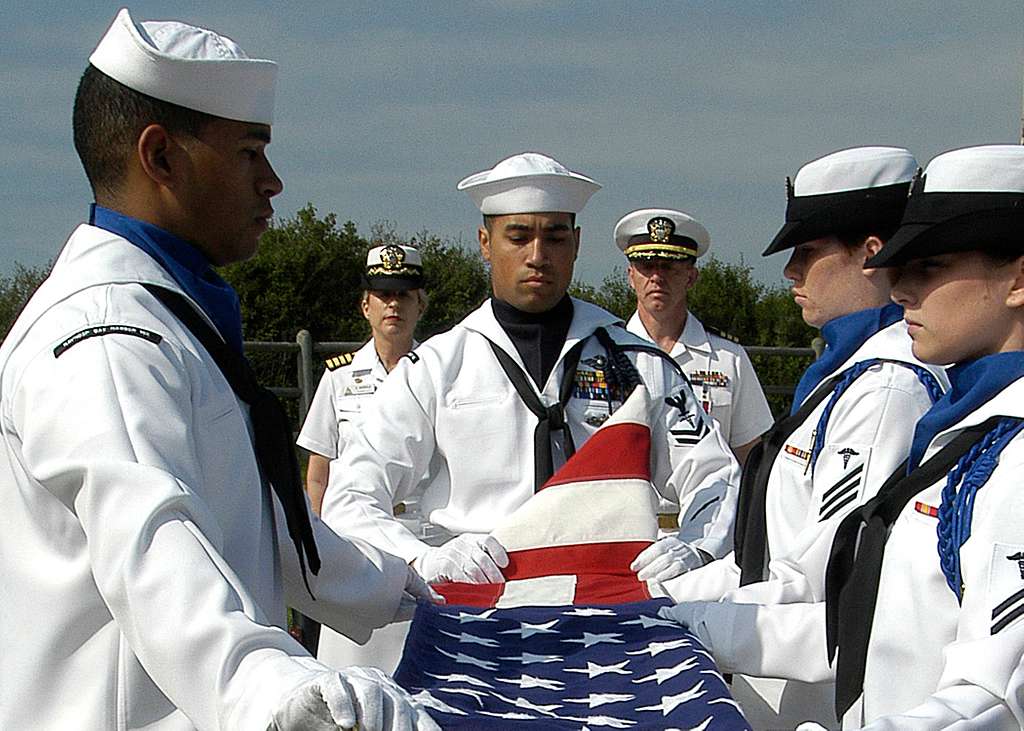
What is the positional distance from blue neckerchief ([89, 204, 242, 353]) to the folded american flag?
846 millimetres

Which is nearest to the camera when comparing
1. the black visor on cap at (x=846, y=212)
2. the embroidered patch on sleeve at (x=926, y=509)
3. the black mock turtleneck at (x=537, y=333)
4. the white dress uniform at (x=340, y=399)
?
the embroidered patch on sleeve at (x=926, y=509)

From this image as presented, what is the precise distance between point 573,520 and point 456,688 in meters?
1.24

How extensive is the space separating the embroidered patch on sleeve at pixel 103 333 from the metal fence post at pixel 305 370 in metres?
9.70

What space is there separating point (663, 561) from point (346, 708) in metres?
2.38

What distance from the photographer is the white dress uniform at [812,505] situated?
3227 mm

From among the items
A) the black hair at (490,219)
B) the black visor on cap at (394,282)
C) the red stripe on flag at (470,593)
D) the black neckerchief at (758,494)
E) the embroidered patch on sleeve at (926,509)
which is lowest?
the red stripe on flag at (470,593)

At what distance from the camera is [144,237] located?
2531 mm

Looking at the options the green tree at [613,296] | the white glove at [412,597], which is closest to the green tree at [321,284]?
the green tree at [613,296]

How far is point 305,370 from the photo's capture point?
12.0 m

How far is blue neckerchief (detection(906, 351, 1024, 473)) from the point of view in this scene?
8.31 ft

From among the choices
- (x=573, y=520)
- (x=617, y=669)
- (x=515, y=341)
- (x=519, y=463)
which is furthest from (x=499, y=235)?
(x=617, y=669)

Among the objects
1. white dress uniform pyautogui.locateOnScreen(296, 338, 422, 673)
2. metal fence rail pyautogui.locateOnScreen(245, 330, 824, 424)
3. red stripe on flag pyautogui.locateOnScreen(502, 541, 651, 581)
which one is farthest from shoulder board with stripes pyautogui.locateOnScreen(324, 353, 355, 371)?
red stripe on flag pyautogui.locateOnScreen(502, 541, 651, 581)

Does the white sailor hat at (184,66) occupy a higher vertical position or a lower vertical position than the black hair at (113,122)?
higher

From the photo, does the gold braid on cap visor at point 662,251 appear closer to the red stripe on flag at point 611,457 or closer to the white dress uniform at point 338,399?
the white dress uniform at point 338,399
